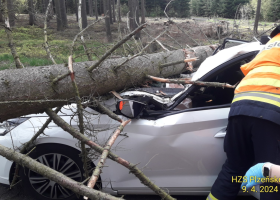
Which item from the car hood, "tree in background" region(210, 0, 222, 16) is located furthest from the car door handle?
"tree in background" region(210, 0, 222, 16)

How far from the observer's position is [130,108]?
2355 mm

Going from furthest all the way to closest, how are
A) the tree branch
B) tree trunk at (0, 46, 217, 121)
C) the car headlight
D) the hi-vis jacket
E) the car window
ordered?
the car window
the car headlight
the tree branch
tree trunk at (0, 46, 217, 121)
the hi-vis jacket

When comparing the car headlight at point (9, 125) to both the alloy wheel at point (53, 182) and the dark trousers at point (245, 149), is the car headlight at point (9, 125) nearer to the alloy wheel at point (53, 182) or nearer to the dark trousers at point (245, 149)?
the alloy wheel at point (53, 182)

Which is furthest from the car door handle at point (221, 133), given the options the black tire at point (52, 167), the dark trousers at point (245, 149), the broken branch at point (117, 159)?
the black tire at point (52, 167)

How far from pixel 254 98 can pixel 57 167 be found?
1.97 metres

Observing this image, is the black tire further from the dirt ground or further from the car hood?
the car hood

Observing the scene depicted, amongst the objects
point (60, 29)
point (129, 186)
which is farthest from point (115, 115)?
point (60, 29)

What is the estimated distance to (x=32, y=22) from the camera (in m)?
21.5

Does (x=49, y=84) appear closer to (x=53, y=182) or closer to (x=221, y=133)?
(x=53, y=182)

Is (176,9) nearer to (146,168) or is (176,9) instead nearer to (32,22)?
(32,22)

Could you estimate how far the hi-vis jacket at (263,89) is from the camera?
1.76m

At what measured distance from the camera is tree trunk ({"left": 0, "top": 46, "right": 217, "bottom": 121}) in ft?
7.42

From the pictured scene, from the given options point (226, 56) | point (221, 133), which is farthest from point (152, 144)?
point (226, 56)

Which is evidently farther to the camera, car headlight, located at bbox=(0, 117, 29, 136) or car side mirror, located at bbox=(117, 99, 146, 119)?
car headlight, located at bbox=(0, 117, 29, 136)
